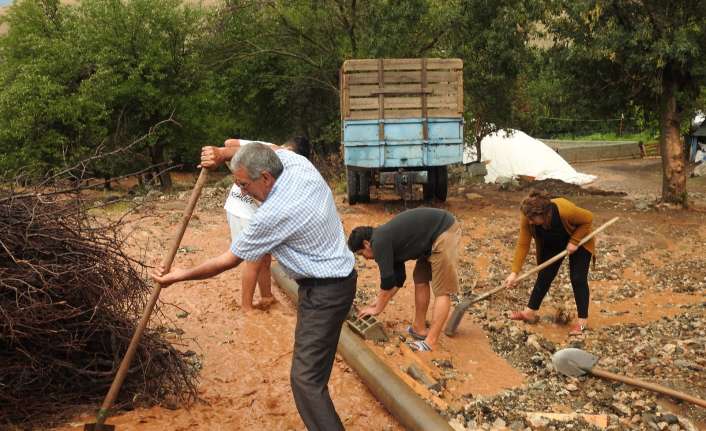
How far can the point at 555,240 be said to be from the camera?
5844 millimetres

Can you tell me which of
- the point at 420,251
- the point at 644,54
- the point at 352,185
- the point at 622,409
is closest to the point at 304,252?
the point at 420,251

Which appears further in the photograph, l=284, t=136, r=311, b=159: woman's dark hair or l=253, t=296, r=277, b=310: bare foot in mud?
l=253, t=296, r=277, b=310: bare foot in mud

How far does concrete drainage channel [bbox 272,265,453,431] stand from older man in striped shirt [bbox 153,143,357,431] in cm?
67

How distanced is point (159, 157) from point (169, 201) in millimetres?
10593

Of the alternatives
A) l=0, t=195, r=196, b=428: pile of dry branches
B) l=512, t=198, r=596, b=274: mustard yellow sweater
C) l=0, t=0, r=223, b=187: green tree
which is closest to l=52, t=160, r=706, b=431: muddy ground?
l=0, t=195, r=196, b=428: pile of dry branches

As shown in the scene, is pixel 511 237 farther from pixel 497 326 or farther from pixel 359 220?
pixel 497 326

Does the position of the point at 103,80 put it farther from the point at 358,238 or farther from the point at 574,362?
the point at 574,362

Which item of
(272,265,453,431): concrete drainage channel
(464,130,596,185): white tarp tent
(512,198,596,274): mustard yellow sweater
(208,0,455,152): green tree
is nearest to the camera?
(272,265,453,431): concrete drainage channel

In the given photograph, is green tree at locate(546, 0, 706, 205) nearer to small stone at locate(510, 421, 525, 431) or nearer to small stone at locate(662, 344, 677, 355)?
small stone at locate(662, 344, 677, 355)

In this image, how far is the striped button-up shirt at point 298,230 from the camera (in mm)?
3135

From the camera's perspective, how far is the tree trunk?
11.7 metres

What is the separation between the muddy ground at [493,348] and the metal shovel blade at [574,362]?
0.08 meters

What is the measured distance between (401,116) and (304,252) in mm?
8269

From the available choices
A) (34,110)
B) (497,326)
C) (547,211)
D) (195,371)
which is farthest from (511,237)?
(34,110)
